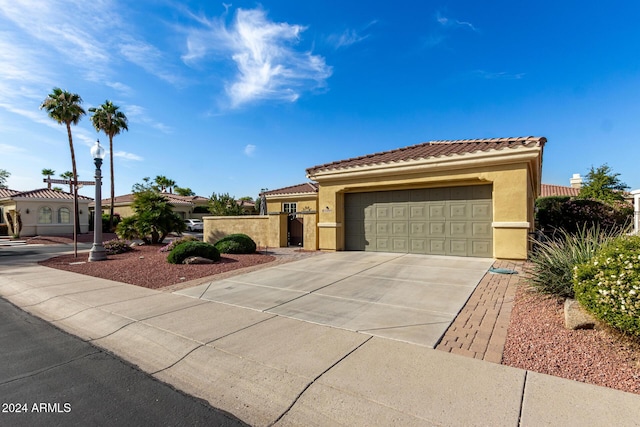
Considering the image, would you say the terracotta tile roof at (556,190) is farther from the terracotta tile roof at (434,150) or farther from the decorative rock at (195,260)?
the decorative rock at (195,260)

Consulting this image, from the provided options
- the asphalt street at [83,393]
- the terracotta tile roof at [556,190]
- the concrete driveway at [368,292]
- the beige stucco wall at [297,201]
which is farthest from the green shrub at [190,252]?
the terracotta tile roof at [556,190]

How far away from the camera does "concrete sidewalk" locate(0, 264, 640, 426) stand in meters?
2.79

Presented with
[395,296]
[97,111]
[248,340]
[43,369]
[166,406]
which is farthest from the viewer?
[97,111]

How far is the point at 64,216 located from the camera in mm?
31078

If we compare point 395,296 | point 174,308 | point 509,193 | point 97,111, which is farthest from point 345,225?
point 97,111

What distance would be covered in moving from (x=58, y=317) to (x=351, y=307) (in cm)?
545

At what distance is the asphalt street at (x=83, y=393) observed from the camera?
9.61 feet

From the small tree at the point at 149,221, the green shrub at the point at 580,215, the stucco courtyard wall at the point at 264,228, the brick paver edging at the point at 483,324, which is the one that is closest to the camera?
the brick paver edging at the point at 483,324

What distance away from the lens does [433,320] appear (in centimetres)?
502

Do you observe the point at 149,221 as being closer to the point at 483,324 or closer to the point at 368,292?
the point at 368,292

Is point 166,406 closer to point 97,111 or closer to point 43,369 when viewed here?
point 43,369

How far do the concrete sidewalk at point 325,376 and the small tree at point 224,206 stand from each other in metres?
22.4

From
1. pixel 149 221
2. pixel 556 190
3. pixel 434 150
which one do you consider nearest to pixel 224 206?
pixel 149 221

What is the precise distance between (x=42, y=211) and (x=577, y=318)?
3861 centimetres
